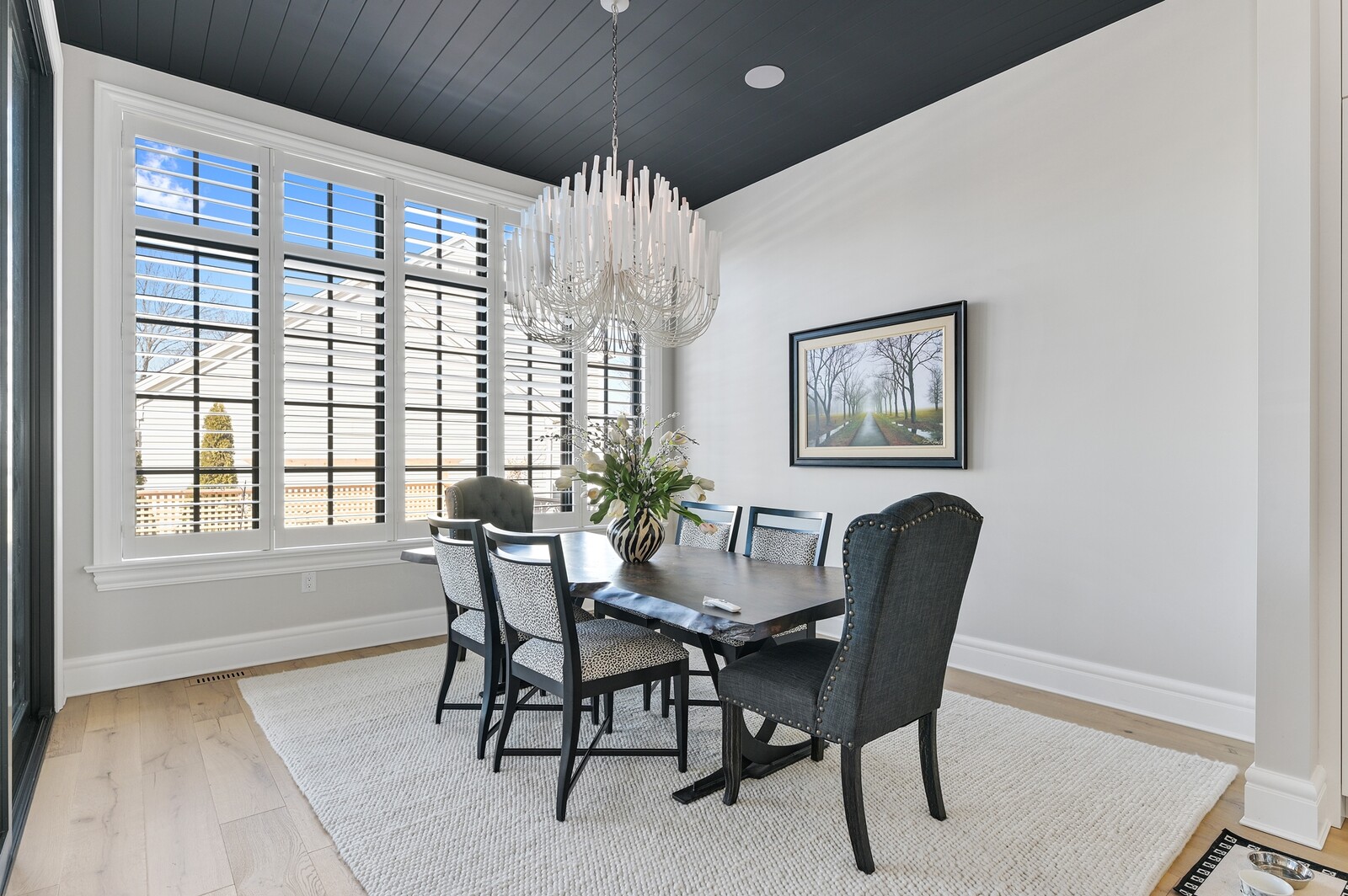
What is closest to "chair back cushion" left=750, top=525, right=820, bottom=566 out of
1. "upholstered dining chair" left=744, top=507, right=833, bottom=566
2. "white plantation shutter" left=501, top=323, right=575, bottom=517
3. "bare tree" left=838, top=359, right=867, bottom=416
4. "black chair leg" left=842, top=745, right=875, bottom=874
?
"upholstered dining chair" left=744, top=507, right=833, bottom=566

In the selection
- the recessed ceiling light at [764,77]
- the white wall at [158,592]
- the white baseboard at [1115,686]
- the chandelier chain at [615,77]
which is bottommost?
the white baseboard at [1115,686]

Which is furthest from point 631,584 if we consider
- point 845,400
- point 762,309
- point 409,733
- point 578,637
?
point 762,309

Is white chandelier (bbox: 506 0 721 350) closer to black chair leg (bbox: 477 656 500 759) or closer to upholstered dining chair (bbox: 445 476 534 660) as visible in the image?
upholstered dining chair (bbox: 445 476 534 660)

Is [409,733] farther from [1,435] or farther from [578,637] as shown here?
[1,435]

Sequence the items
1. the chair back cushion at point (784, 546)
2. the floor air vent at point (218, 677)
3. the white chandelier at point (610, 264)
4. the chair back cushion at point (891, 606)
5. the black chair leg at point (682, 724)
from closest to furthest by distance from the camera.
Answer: the chair back cushion at point (891, 606)
the black chair leg at point (682, 724)
the white chandelier at point (610, 264)
the chair back cushion at point (784, 546)
the floor air vent at point (218, 677)

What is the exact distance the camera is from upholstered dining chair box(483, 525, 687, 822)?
2240 millimetres

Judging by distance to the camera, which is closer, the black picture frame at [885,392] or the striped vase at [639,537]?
the striped vase at [639,537]

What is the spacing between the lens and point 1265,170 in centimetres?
223

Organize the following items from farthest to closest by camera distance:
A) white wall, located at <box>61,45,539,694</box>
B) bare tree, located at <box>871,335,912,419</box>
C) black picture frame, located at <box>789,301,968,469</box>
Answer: bare tree, located at <box>871,335,912,419</box> → black picture frame, located at <box>789,301,968,469</box> → white wall, located at <box>61,45,539,694</box>

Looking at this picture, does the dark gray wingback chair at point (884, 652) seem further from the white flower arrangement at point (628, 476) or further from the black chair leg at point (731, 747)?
the white flower arrangement at point (628, 476)

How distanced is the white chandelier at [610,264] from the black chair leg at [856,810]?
1849mm

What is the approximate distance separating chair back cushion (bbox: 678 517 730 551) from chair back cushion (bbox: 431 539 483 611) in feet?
3.59

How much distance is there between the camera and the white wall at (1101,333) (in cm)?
284

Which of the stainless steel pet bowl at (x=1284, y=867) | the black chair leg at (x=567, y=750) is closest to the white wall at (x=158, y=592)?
the black chair leg at (x=567, y=750)
